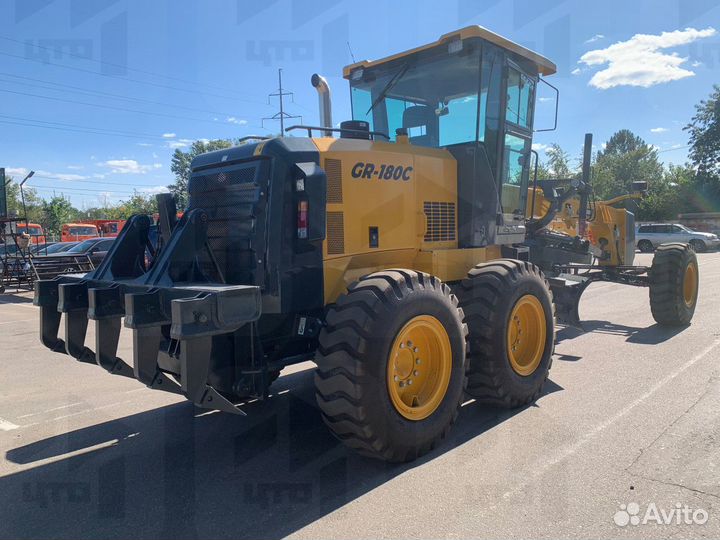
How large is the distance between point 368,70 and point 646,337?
5418mm

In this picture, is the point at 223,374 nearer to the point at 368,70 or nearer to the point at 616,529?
the point at 616,529

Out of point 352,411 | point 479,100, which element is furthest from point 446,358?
point 479,100

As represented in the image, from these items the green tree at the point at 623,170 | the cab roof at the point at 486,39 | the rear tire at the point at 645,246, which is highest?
the green tree at the point at 623,170

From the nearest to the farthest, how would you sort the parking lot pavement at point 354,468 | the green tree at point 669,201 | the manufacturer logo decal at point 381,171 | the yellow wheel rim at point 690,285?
1. the parking lot pavement at point 354,468
2. the manufacturer logo decal at point 381,171
3. the yellow wheel rim at point 690,285
4. the green tree at point 669,201

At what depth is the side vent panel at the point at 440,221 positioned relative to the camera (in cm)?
507

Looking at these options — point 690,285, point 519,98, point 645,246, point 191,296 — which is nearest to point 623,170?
point 645,246

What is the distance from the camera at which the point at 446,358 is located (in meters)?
4.23

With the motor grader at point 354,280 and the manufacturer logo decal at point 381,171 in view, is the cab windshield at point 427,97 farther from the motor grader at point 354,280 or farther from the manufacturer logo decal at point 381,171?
the manufacturer logo decal at point 381,171

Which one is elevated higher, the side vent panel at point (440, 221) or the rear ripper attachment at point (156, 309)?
the side vent panel at point (440, 221)

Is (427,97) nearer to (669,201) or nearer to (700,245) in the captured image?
(700,245)

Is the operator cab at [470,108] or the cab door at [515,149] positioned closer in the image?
the operator cab at [470,108]

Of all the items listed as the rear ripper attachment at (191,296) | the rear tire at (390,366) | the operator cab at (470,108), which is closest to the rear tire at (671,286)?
the operator cab at (470,108)

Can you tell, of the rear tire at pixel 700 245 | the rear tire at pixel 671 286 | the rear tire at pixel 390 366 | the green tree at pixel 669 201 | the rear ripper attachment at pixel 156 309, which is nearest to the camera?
the rear ripper attachment at pixel 156 309

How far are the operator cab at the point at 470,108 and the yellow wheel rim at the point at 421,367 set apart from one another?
1602mm
